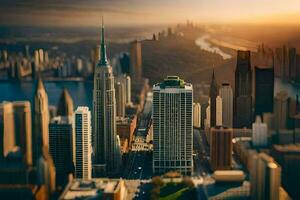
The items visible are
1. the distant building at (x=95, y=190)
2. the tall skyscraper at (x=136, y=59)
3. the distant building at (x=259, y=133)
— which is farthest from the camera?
the tall skyscraper at (x=136, y=59)

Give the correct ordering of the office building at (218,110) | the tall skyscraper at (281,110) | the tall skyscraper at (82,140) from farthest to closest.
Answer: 1. the office building at (218,110)
2. the tall skyscraper at (281,110)
3. the tall skyscraper at (82,140)

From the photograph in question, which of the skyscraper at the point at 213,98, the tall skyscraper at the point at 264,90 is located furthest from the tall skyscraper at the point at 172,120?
the tall skyscraper at the point at 264,90

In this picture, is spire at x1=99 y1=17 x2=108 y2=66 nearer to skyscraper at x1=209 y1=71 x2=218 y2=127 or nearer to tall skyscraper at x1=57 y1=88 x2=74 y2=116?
tall skyscraper at x1=57 y1=88 x2=74 y2=116

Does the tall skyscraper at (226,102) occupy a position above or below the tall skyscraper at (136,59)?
below

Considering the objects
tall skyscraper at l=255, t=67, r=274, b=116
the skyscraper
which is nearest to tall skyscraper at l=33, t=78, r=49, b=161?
the skyscraper

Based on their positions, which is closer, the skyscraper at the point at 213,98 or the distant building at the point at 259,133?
the distant building at the point at 259,133

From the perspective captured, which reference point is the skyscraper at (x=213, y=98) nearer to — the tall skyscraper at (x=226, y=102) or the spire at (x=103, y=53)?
the tall skyscraper at (x=226, y=102)

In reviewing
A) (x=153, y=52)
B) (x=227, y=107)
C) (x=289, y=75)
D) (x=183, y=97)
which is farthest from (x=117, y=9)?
(x=289, y=75)

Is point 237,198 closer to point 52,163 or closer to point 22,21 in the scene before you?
point 52,163
